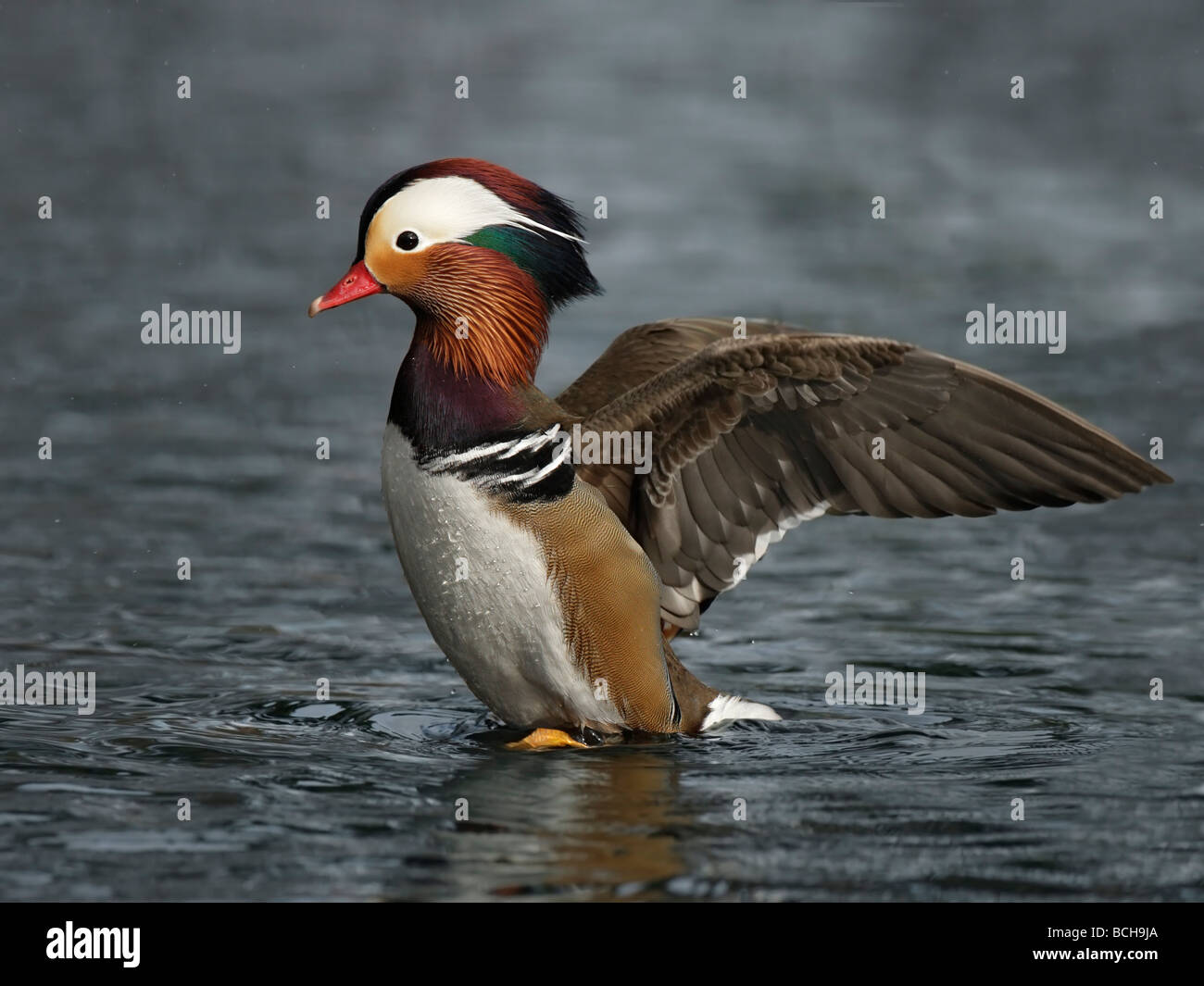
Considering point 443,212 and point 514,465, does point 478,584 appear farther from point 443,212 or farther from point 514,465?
point 443,212

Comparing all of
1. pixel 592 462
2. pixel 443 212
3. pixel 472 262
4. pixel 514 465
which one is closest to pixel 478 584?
pixel 514 465

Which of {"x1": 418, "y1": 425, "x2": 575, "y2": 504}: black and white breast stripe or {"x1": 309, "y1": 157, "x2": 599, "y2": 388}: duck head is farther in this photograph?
{"x1": 309, "y1": 157, "x2": 599, "y2": 388}: duck head

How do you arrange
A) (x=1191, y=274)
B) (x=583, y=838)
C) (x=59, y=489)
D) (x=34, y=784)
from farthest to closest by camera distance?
(x=1191, y=274), (x=59, y=489), (x=34, y=784), (x=583, y=838)

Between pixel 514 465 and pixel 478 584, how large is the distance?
0.41m

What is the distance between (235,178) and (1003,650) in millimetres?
8583

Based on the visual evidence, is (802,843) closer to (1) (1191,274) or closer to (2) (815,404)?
(2) (815,404)

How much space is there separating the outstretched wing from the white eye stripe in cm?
76

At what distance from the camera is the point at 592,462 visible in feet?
21.6

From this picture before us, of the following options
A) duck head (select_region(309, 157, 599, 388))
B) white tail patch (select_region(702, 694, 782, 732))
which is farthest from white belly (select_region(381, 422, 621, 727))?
white tail patch (select_region(702, 694, 782, 732))

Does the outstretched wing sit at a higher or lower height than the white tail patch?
higher

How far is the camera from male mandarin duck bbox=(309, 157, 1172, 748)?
6.34m

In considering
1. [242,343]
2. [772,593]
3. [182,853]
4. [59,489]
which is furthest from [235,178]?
[182,853]

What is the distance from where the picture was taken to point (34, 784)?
5.98 metres

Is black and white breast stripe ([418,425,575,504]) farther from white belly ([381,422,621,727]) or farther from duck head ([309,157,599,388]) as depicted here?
duck head ([309,157,599,388])
